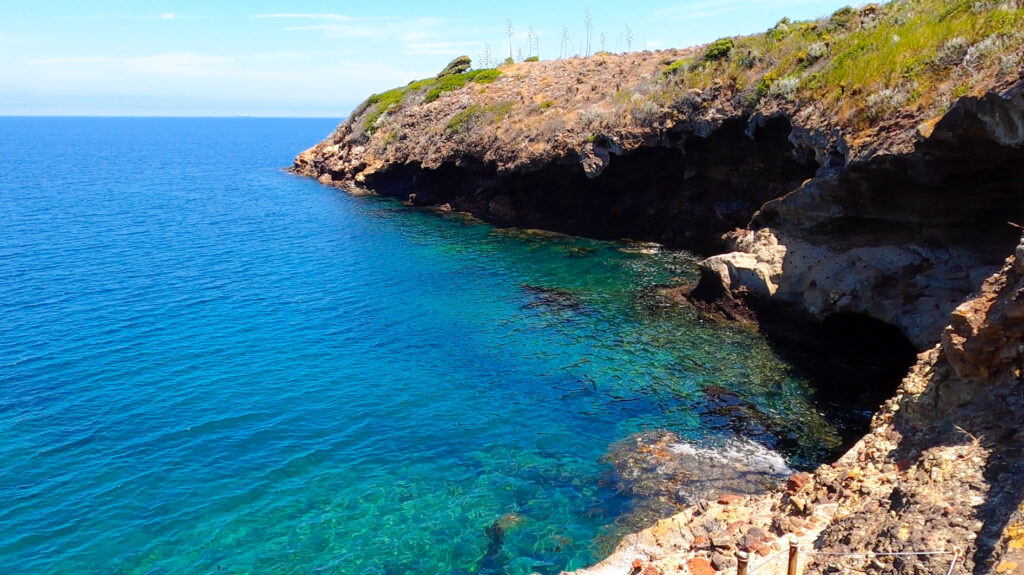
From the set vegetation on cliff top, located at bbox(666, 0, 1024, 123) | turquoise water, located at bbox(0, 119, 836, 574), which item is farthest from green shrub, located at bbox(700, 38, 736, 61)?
turquoise water, located at bbox(0, 119, 836, 574)

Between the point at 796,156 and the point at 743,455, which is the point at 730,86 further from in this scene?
the point at 743,455

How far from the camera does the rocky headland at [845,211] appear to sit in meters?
15.2

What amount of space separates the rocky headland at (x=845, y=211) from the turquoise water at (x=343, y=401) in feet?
14.0

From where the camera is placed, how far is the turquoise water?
1917 cm

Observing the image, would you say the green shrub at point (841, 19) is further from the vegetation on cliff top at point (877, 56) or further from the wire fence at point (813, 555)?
the wire fence at point (813, 555)

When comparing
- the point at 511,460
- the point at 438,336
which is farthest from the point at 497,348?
the point at 511,460

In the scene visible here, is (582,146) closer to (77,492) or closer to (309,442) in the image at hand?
(309,442)

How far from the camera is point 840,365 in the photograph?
1164 inches

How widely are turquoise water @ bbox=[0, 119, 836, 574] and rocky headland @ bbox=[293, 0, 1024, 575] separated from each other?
4.27m

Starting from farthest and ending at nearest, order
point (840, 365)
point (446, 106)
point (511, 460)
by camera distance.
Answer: point (446, 106) → point (840, 365) → point (511, 460)

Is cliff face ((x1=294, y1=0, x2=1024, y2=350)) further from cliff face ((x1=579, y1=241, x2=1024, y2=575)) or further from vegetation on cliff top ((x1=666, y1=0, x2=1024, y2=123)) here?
cliff face ((x1=579, y1=241, x2=1024, y2=575))

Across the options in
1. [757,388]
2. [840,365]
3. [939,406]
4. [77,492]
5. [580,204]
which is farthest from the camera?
[580,204]

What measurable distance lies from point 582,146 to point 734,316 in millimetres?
24582

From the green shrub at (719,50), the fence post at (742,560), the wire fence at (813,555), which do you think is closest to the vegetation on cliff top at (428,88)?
the green shrub at (719,50)
